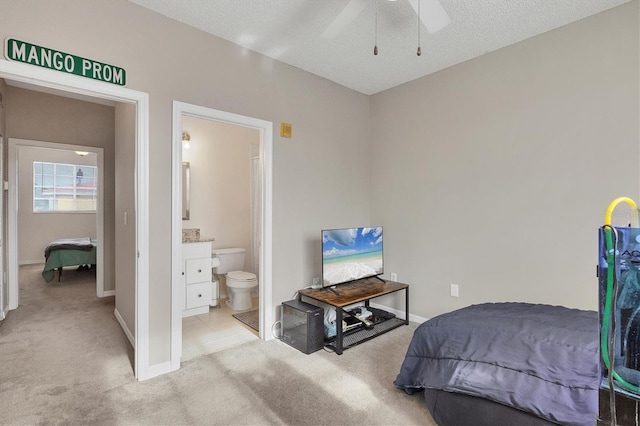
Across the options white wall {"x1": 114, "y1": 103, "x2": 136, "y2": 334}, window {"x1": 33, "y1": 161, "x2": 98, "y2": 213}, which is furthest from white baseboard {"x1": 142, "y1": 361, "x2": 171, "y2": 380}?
window {"x1": 33, "y1": 161, "x2": 98, "y2": 213}

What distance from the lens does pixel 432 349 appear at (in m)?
2.04

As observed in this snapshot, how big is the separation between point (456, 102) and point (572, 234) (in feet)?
5.21

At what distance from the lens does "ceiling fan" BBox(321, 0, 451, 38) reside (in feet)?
7.74

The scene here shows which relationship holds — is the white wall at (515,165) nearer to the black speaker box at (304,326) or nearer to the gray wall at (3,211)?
the black speaker box at (304,326)

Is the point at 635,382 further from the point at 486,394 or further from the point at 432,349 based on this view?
the point at 432,349

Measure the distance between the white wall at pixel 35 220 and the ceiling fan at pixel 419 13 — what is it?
7.52 metres

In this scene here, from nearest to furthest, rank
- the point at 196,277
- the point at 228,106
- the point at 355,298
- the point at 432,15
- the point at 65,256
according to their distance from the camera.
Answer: the point at 432,15 < the point at 228,106 < the point at 355,298 < the point at 196,277 < the point at 65,256

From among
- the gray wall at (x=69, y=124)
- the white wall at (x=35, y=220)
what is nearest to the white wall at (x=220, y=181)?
the gray wall at (x=69, y=124)

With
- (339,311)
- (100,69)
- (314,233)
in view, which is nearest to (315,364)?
(339,311)

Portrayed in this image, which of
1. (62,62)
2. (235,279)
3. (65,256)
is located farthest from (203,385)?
(65,256)

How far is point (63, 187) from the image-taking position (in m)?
7.55

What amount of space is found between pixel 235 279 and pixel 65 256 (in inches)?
139

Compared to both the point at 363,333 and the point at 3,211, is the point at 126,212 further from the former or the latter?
the point at 363,333

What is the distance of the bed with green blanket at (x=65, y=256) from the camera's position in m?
5.47
